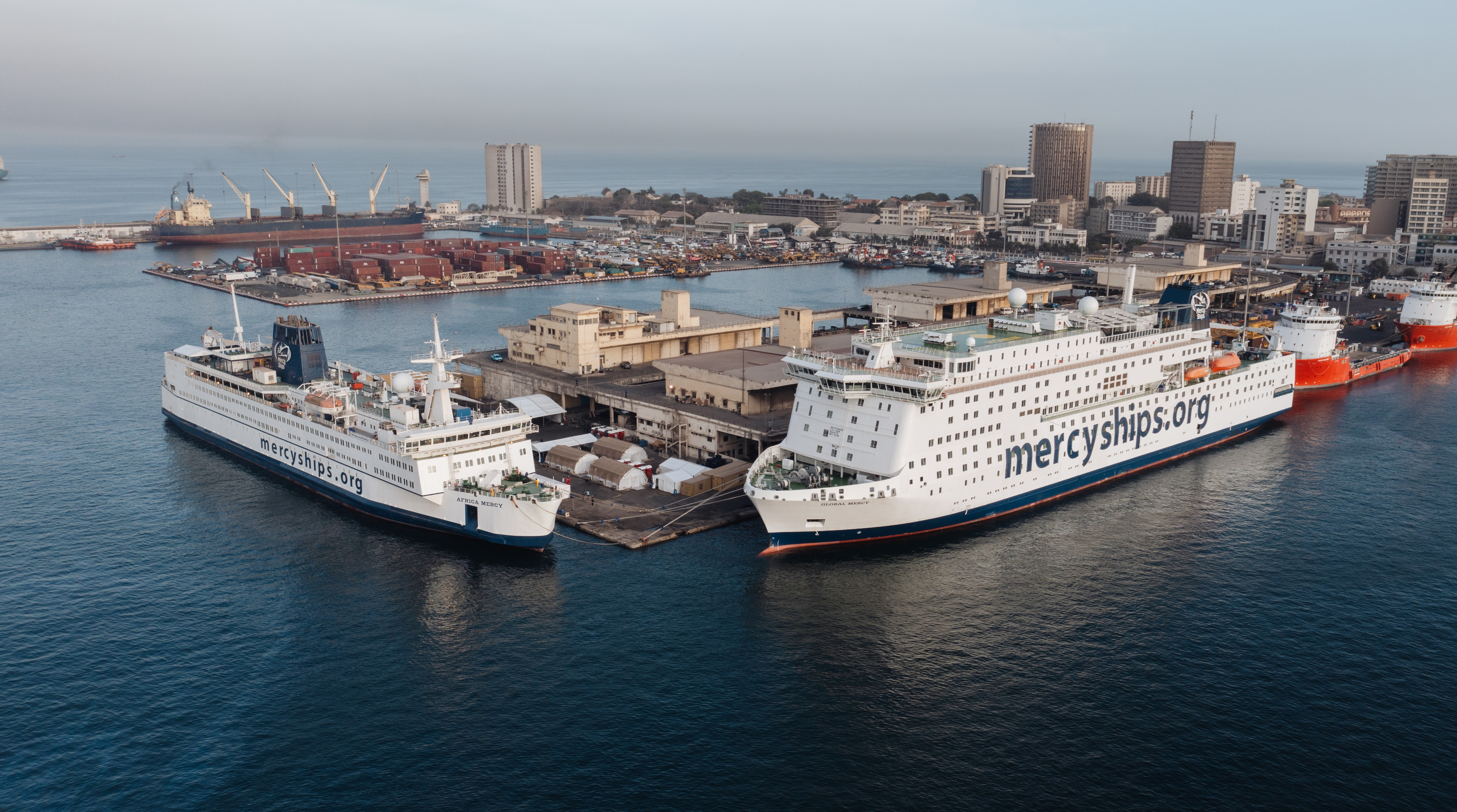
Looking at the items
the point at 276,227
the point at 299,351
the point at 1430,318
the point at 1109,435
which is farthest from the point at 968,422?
the point at 276,227

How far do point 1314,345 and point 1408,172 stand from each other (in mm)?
124971

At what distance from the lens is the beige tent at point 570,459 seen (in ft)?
143

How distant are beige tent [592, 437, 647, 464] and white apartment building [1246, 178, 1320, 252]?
402 ft


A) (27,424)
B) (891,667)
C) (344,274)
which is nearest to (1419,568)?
(891,667)

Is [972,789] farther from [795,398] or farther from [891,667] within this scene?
[795,398]

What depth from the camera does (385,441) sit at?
37.3m

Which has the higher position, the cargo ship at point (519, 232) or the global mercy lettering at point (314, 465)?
the cargo ship at point (519, 232)

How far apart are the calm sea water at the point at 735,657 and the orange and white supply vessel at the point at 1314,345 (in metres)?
19.9

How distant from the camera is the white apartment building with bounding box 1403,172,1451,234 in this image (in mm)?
132125

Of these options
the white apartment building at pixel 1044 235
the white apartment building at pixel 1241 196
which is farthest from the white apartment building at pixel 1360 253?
the white apartment building at pixel 1241 196

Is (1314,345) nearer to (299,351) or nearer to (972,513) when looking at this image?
(972,513)

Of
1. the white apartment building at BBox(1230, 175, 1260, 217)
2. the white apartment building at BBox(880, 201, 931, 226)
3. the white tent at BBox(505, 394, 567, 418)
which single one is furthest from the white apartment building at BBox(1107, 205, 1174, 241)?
the white tent at BBox(505, 394, 567, 418)

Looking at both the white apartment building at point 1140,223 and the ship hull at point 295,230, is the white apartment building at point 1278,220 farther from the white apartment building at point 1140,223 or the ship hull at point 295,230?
the ship hull at point 295,230

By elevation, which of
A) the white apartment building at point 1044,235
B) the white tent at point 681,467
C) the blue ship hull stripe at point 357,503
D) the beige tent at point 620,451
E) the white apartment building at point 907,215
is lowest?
the blue ship hull stripe at point 357,503
